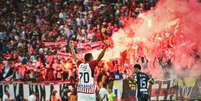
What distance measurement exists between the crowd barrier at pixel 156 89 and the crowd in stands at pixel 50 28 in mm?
887

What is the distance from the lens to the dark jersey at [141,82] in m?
13.5

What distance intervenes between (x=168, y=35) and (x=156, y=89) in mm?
3617

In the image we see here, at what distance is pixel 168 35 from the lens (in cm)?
2147

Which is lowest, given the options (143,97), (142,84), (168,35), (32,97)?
(32,97)

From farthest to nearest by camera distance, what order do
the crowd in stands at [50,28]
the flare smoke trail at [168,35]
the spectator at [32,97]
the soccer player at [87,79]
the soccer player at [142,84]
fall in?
1. the flare smoke trail at [168,35]
2. the crowd in stands at [50,28]
3. the spectator at [32,97]
4. the soccer player at [142,84]
5. the soccer player at [87,79]

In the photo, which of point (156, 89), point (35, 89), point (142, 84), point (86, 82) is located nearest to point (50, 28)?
point (35, 89)

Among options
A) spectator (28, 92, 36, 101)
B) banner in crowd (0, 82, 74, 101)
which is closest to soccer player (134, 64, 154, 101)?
banner in crowd (0, 82, 74, 101)

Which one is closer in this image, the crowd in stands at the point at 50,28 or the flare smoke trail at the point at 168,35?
the crowd in stands at the point at 50,28

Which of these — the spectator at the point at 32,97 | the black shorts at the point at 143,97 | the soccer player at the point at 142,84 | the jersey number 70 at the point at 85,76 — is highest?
the jersey number 70 at the point at 85,76

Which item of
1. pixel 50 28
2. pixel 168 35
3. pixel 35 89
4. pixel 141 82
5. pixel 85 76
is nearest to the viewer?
pixel 85 76

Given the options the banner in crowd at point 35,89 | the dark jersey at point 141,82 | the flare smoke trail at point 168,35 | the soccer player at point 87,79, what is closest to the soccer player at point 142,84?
the dark jersey at point 141,82

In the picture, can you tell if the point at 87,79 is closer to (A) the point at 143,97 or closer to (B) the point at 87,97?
(B) the point at 87,97

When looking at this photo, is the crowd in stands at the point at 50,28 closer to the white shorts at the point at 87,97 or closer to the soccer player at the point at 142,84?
the soccer player at the point at 142,84

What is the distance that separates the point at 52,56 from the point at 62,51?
47 cm
